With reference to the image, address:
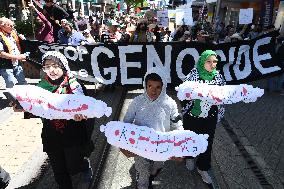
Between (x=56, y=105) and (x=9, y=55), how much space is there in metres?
4.08

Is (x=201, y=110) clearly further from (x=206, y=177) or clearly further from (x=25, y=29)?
(x=25, y=29)

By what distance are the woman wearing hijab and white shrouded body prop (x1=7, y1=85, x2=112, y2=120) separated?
140cm

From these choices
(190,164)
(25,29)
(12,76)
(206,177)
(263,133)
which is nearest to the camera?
(206,177)

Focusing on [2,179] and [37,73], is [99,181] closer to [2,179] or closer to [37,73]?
[2,179]

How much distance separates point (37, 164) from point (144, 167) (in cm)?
208

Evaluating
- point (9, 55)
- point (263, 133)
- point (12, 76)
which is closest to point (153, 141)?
point (263, 133)

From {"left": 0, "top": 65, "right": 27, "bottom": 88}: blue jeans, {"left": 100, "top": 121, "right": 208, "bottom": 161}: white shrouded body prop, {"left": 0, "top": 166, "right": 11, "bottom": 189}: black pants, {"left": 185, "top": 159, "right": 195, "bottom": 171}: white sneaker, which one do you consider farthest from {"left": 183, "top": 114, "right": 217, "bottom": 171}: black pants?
{"left": 0, "top": 65, "right": 27, "bottom": 88}: blue jeans

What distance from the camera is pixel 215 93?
156 inches

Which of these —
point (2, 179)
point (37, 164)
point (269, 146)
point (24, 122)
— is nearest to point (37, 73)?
point (24, 122)

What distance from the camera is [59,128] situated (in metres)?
3.74

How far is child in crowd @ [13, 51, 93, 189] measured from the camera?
356 cm

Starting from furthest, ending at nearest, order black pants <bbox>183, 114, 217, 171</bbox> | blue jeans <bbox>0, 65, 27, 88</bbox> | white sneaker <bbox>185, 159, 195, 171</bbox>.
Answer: blue jeans <bbox>0, 65, 27, 88</bbox>
white sneaker <bbox>185, 159, 195, 171</bbox>
black pants <bbox>183, 114, 217, 171</bbox>

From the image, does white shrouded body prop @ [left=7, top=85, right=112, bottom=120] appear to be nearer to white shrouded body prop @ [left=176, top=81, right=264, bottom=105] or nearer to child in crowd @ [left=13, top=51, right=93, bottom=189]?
child in crowd @ [left=13, top=51, right=93, bottom=189]

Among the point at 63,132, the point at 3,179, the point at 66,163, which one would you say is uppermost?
the point at 63,132
